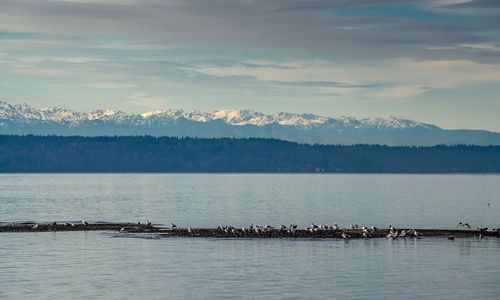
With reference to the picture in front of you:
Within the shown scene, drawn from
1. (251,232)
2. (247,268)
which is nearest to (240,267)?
(247,268)

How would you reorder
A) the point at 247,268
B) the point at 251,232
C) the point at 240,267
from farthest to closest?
1. the point at 251,232
2. the point at 240,267
3. the point at 247,268

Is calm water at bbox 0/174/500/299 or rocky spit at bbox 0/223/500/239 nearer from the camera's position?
calm water at bbox 0/174/500/299

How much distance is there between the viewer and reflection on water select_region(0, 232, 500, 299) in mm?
41250

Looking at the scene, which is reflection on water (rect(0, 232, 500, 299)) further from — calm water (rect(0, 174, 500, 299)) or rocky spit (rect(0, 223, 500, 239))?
rocky spit (rect(0, 223, 500, 239))

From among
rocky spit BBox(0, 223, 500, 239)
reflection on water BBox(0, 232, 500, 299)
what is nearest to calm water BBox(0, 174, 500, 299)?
reflection on water BBox(0, 232, 500, 299)

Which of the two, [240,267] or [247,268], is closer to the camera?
[247,268]

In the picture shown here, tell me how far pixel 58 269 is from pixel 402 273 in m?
22.2

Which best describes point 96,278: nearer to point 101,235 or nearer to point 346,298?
point 346,298

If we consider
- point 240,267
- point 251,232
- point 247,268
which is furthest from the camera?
point 251,232

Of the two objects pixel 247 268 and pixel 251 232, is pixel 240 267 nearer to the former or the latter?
pixel 247 268

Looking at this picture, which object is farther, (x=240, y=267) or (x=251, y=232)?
(x=251, y=232)

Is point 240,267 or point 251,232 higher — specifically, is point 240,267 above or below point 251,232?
below

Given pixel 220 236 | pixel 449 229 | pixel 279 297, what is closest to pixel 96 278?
pixel 279 297

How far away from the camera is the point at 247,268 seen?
4956cm
